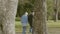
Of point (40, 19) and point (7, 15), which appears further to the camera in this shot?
point (40, 19)

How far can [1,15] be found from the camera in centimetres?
592

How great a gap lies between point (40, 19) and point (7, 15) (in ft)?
21.5

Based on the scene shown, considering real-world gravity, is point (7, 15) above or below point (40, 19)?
above

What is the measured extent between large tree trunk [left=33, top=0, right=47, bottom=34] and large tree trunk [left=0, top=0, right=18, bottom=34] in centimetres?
617

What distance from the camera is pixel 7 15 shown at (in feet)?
19.7

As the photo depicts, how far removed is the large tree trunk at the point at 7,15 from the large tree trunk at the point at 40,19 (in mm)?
6168

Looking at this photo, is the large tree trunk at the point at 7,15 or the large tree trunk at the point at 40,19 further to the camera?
the large tree trunk at the point at 40,19

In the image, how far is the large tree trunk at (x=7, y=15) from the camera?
5.95 metres

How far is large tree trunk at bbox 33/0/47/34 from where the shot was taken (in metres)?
12.2

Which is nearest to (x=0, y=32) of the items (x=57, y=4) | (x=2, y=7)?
(x=2, y=7)

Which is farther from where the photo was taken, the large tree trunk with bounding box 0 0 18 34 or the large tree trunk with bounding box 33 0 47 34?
the large tree trunk with bounding box 33 0 47 34

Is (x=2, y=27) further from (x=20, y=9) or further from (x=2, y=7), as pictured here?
(x=20, y=9)

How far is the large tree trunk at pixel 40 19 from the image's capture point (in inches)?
480

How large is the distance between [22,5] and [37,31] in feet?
67.3
